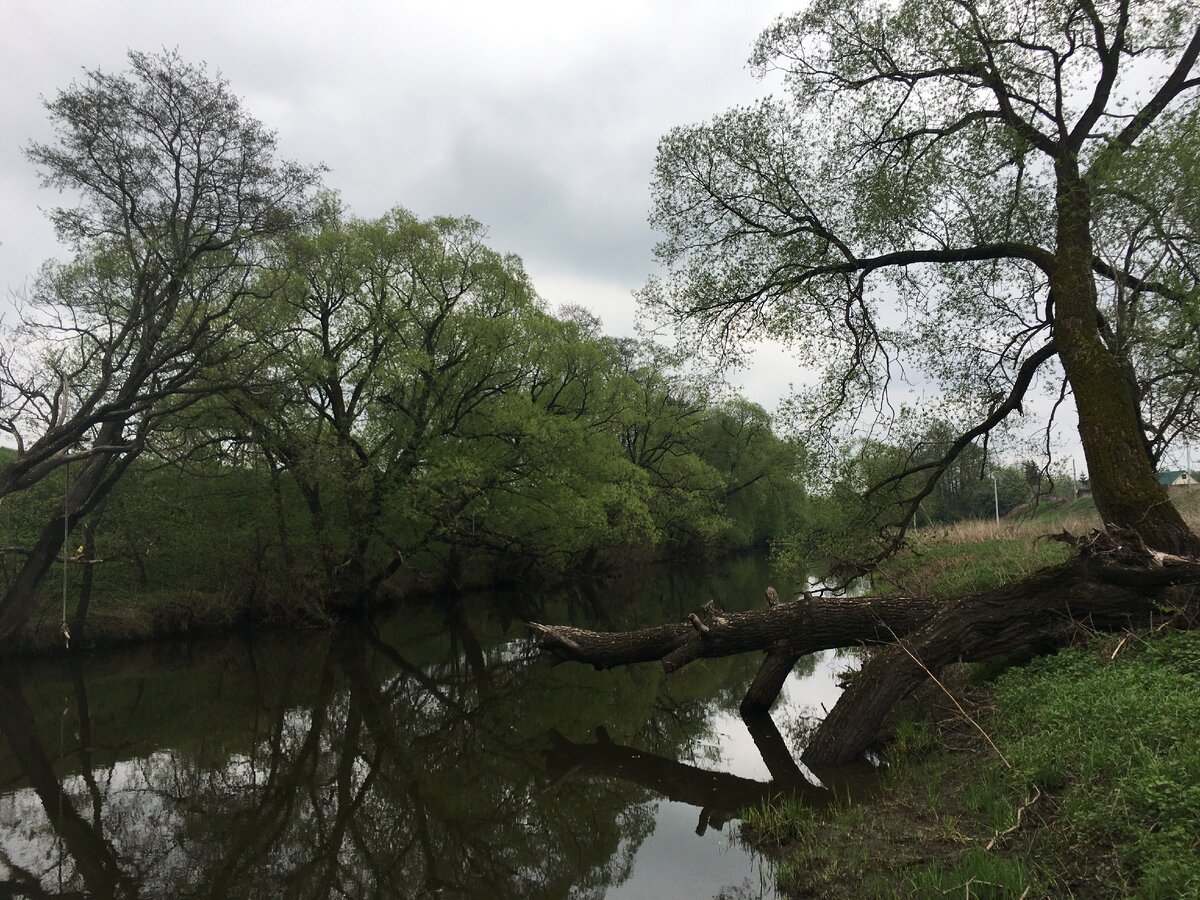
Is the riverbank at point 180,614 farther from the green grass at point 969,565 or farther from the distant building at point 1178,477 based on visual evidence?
the distant building at point 1178,477

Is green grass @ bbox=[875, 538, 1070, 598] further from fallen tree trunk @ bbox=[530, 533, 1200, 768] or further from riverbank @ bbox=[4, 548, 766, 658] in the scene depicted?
riverbank @ bbox=[4, 548, 766, 658]

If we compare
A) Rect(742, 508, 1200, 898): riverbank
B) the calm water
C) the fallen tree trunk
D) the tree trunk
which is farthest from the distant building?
the calm water

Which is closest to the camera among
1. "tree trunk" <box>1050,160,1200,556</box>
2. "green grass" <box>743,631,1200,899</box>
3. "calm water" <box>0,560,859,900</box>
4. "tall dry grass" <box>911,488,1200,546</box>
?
"green grass" <box>743,631,1200,899</box>

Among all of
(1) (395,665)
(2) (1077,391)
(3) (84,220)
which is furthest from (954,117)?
(3) (84,220)

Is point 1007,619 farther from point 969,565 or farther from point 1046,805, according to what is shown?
point 969,565

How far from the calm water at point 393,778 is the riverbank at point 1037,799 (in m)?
0.72

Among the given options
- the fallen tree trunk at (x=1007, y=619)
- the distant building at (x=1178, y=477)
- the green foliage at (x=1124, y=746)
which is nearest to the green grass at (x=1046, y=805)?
the green foliage at (x=1124, y=746)

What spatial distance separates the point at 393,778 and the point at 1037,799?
6.16 m

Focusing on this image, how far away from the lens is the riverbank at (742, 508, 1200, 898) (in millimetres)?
3660

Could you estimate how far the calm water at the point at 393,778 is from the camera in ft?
18.7

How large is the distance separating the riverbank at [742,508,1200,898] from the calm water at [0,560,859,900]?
0.72 meters

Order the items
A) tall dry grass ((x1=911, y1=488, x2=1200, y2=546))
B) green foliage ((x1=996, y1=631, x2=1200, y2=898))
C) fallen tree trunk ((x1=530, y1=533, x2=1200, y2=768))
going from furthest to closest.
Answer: tall dry grass ((x1=911, y1=488, x2=1200, y2=546)), fallen tree trunk ((x1=530, y1=533, x2=1200, y2=768)), green foliage ((x1=996, y1=631, x2=1200, y2=898))

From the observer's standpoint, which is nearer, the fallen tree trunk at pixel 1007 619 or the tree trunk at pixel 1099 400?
the fallen tree trunk at pixel 1007 619

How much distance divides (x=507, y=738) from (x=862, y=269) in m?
7.93
